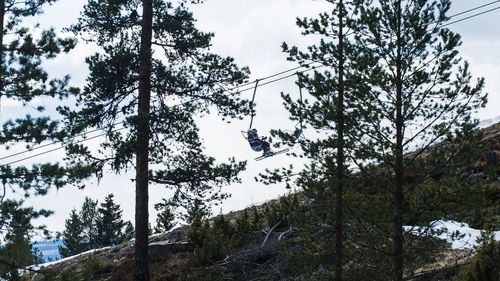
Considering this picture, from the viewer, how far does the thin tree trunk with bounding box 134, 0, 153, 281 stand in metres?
15.6

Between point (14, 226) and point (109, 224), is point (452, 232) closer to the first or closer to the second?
point (14, 226)

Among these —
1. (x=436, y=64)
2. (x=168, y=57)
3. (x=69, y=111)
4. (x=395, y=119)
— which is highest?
(x=168, y=57)

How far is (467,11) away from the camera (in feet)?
53.8

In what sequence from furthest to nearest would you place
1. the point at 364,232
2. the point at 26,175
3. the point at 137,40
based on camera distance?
1. the point at 137,40
2. the point at 26,175
3. the point at 364,232

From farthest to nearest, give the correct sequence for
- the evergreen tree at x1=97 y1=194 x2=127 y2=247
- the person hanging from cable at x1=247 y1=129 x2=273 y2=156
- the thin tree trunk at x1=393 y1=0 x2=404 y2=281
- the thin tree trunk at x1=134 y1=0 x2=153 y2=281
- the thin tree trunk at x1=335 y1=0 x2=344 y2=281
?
1. the evergreen tree at x1=97 y1=194 x2=127 y2=247
2. the person hanging from cable at x1=247 y1=129 x2=273 y2=156
3. the thin tree trunk at x1=134 y1=0 x2=153 y2=281
4. the thin tree trunk at x1=335 y1=0 x2=344 y2=281
5. the thin tree trunk at x1=393 y1=0 x2=404 y2=281

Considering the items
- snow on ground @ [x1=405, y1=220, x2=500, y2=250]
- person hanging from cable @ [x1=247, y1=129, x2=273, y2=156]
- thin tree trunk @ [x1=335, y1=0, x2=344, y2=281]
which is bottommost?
snow on ground @ [x1=405, y1=220, x2=500, y2=250]

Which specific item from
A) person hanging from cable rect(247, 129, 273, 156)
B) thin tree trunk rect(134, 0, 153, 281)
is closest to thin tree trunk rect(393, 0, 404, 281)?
thin tree trunk rect(134, 0, 153, 281)

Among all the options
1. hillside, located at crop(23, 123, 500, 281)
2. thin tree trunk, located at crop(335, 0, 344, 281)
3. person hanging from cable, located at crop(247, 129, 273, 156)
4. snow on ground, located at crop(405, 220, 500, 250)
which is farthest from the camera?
person hanging from cable, located at crop(247, 129, 273, 156)

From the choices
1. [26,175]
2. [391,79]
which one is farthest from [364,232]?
[26,175]

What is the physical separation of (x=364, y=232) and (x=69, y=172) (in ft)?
21.7

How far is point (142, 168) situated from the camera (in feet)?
52.1

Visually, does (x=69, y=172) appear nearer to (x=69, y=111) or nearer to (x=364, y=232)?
(x=69, y=111)

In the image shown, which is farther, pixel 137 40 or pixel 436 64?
pixel 137 40

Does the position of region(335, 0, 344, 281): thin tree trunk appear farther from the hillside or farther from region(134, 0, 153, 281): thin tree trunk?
region(134, 0, 153, 281): thin tree trunk
